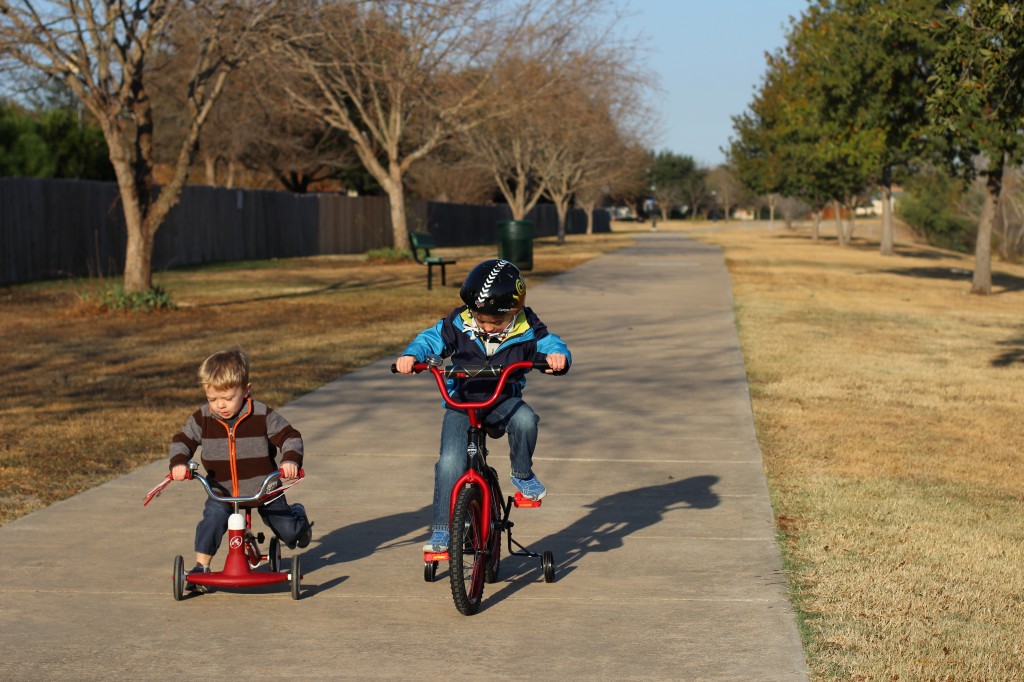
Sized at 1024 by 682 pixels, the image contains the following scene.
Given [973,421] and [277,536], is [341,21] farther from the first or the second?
[277,536]

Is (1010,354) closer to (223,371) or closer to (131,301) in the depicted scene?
(131,301)

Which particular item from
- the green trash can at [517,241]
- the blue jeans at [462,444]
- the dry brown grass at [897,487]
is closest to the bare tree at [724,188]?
the green trash can at [517,241]

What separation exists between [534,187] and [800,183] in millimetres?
13972

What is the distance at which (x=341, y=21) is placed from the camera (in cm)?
2223

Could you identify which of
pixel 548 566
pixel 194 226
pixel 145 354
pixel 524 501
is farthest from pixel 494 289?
pixel 194 226

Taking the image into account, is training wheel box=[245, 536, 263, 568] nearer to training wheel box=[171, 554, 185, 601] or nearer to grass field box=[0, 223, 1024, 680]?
training wheel box=[171, 554, 185, 601]

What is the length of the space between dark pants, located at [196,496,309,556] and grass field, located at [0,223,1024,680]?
2042mm

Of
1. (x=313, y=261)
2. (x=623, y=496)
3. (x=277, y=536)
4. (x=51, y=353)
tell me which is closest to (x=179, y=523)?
(x=277, y=536)

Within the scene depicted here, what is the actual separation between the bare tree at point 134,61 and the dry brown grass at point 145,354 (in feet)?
5.36

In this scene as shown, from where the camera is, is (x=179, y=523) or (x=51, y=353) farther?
(x=51, y=353)

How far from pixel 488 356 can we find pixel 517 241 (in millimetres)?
26079

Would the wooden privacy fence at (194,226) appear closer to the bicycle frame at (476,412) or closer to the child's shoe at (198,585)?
the child's shoe at (198,585)

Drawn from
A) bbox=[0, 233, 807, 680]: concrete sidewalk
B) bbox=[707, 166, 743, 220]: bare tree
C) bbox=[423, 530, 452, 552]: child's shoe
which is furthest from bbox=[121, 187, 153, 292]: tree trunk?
bbox=[707, 166, 743, 220]: bare tree

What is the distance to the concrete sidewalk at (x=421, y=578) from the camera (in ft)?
15.7
